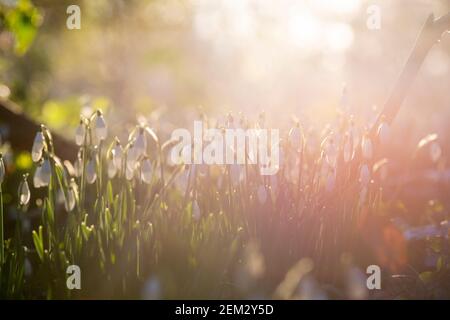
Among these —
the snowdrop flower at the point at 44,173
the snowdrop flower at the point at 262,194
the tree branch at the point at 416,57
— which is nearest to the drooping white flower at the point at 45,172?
the snowdrop flower at the point at 44,173

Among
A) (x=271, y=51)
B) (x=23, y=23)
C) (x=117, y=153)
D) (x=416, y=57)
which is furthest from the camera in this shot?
(x=271, y=51)

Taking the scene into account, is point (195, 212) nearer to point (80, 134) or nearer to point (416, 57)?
point (80, 134)

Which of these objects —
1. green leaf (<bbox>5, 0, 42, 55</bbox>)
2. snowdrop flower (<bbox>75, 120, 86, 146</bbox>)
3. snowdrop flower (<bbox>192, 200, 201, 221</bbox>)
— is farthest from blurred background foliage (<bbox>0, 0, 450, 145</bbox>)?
snowdrop flower (<bbox>192, 200, 201, 221</bbox>)

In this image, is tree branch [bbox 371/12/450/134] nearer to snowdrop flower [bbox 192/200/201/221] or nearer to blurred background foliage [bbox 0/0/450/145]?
blurred background foliage [bbox 0/0/450/145]

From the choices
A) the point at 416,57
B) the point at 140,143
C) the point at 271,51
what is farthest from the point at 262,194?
the point at 271,51

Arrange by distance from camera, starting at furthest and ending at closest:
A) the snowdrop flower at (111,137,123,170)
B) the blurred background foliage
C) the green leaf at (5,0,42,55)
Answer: the blurred background foliage < the green leaf at (5,0,42,55) < the snowdrop flower at (111,137,123,170)

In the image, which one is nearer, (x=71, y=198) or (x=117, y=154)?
(x=71, y=198)

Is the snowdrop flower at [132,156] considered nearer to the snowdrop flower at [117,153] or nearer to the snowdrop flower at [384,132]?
the snowdrop flower at [117,153]

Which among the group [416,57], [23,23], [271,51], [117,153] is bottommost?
[117,153]

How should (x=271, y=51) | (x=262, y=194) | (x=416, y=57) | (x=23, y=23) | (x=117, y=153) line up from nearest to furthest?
(x=262, y=194) → (x=117, y=153) → (x=416, y=57) → (x=23, y=23) → (x=271, y=51)

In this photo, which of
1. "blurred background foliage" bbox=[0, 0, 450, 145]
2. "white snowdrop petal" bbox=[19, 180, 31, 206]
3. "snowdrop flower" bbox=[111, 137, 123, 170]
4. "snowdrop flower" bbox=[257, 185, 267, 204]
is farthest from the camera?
"blurred background foliage" bbox=[0, 0, 450, 145]

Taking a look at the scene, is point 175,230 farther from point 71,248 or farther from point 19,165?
point 19,165

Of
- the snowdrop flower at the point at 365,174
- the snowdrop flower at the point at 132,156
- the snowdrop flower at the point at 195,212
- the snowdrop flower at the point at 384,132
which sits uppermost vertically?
the snowdrop flower at the point at 384,132

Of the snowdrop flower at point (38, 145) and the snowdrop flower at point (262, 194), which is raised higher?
the snowdrop flower at point (38, 145)
